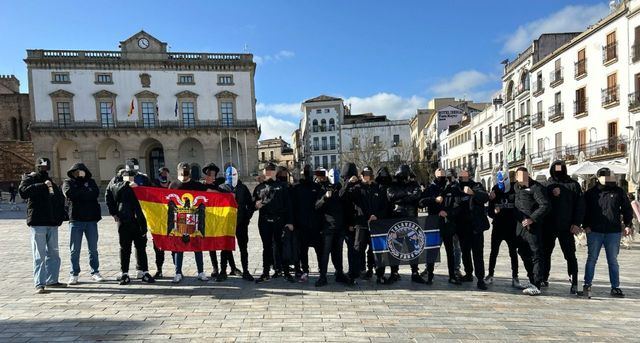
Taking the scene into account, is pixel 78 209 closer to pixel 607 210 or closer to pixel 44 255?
pixel 44 255

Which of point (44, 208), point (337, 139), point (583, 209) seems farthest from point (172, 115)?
point (583, 209)

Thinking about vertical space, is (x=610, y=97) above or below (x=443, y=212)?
above

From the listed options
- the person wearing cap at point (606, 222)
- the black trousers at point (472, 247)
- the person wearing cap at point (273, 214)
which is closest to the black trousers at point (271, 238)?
the person wearing cap at point (273, 214)

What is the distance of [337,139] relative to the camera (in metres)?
80.4

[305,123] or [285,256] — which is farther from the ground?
[305,123]

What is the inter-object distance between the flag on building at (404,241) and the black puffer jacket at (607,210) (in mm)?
2330

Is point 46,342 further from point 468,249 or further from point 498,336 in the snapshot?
point 468,249

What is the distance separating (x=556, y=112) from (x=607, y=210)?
33.9 metres

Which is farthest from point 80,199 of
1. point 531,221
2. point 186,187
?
point 531,221

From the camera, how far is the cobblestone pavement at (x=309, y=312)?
4684mm

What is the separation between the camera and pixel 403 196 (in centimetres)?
717

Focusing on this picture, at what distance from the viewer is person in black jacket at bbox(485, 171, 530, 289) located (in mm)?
6762

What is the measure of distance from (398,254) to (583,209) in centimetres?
294

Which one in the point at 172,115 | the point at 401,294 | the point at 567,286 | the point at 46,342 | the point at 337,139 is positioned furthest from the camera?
the point at 337,139
